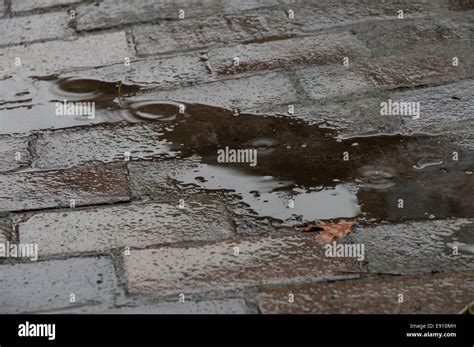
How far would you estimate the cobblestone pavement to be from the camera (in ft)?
10.3

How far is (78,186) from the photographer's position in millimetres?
3807

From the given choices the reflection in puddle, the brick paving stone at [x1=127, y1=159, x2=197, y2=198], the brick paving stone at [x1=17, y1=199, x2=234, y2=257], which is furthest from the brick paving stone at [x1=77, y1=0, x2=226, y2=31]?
the brick paving stone at [x1=17, y1=199, x2=234, y2=257]

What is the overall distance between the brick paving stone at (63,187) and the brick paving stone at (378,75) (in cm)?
110

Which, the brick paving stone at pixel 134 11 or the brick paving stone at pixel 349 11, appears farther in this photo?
the brick paving stone at pixel 134 11

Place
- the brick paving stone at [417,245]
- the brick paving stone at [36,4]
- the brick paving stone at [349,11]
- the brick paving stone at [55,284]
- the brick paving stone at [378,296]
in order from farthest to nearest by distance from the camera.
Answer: the brick paving stone at [36,4] → the brick paving stone at [349,11] → the brick paving stone at [417,245] → the brick paving stone at [55,284] → the brick paving stone at [378,296]

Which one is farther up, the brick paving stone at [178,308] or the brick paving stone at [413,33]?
the brick paving stone at [413,33]

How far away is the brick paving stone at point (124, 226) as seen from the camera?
3418 mm

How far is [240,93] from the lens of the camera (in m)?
4.47
